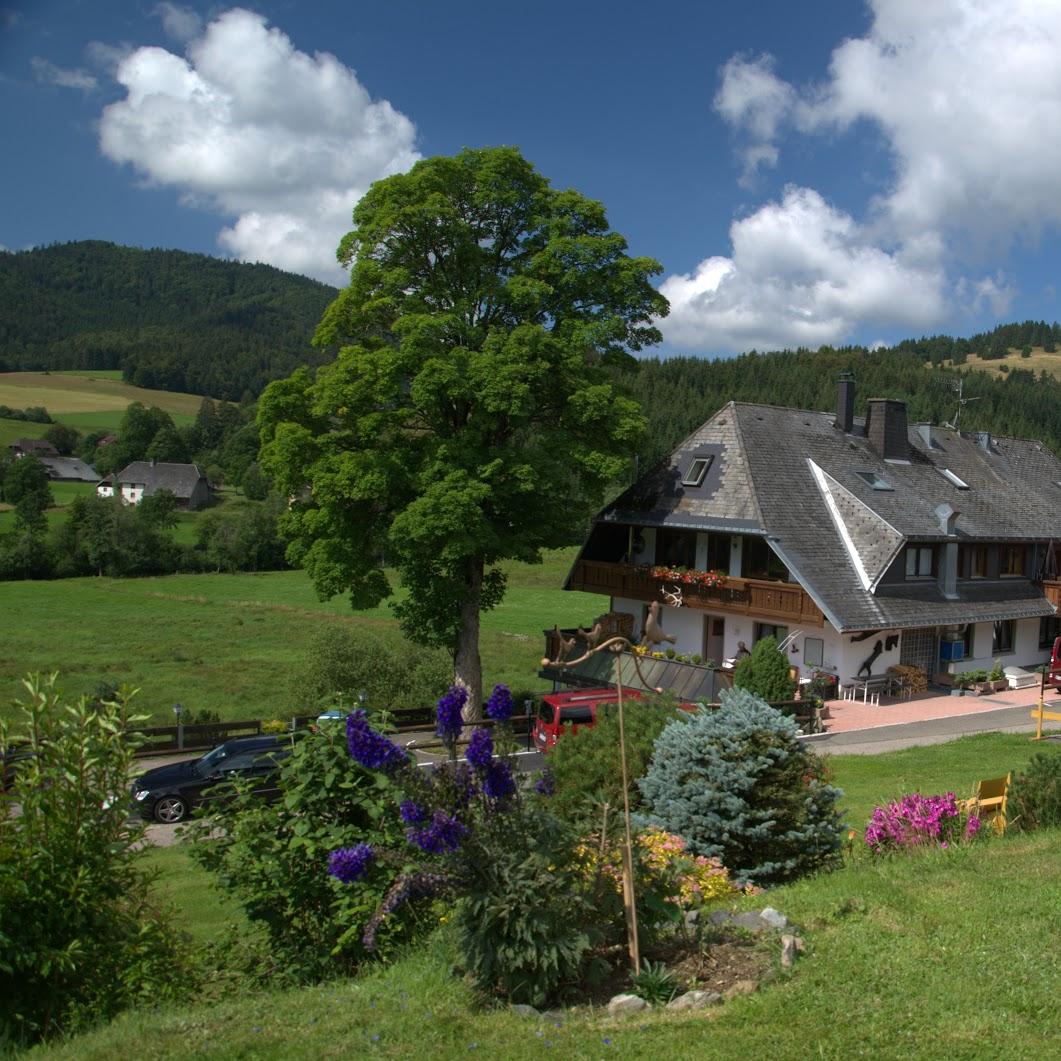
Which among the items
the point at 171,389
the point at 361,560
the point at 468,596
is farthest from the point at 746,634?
the point at 171,389

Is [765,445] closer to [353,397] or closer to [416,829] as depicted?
[353,397]

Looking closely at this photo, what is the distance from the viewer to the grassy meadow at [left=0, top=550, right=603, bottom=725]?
3394 centimetres

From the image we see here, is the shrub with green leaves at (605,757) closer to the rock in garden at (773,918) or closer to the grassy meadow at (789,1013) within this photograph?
the rock in garden at (773,918)

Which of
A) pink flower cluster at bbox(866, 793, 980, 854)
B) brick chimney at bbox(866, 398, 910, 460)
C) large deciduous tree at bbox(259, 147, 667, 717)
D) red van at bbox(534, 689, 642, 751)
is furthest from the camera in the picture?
brick chimney at bbox(866, 398, 910, 460)

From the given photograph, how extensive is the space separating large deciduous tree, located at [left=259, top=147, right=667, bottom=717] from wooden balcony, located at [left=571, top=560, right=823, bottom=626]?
5593 mm

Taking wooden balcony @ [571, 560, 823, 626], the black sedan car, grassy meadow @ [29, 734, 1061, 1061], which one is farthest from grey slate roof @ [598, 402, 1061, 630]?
grassy meadow @ [29, 734, 1061, 1061]

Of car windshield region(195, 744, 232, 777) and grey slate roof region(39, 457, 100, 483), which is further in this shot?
grey slate roof region(39, 457, 100, 483)

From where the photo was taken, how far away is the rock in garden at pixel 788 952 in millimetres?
5921

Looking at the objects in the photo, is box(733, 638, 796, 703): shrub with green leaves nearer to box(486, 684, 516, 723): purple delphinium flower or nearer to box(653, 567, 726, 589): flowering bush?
box(653, 567, 726, 589): flowering bush

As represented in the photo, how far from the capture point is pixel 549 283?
945 inches

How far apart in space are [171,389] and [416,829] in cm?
17745

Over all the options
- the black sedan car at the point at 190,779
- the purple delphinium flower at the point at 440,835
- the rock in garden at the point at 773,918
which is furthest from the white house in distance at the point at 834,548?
the purple delphinium flower at the point at 440,835

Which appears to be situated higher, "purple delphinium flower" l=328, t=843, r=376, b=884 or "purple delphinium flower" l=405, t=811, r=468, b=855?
"purple delphinium flower" l=405, t=811, r=468, b=855

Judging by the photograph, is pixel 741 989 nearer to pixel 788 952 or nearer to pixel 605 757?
pixel 788 952
